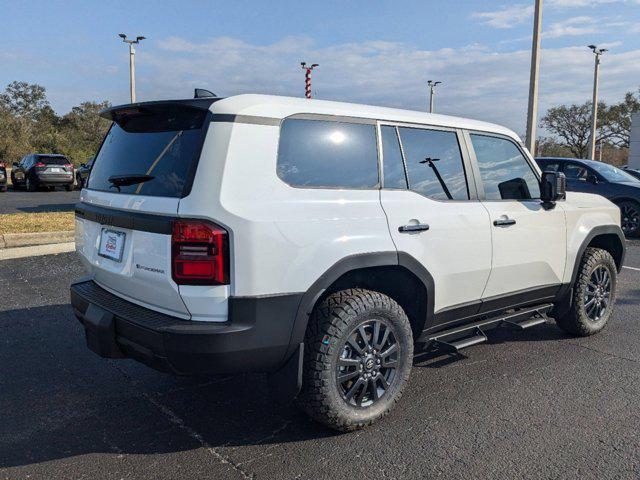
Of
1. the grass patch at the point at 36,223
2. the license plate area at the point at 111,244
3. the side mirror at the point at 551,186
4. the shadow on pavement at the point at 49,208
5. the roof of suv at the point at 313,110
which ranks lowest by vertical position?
the shadow on pavement at the point at 49,208

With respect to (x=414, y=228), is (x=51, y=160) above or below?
above

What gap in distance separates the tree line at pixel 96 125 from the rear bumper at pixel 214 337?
42785mm

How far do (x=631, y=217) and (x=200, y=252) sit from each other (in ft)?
36.2

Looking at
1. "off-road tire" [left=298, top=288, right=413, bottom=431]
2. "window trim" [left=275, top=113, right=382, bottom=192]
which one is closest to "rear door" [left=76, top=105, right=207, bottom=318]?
"window trim" [left=275, top=113, right=382, bottom=192]

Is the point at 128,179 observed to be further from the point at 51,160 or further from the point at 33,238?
the point at 51,160

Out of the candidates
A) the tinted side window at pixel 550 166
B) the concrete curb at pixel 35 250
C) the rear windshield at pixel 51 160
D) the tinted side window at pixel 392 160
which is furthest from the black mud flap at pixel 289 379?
the rear windshield at pixel 51 160

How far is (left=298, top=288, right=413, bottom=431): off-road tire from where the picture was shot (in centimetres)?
288

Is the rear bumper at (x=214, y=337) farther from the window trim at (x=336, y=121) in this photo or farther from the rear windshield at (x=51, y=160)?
the rear windshield at (x=51, y=160)

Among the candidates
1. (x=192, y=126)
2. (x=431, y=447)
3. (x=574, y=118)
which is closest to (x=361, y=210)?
(x=192, y=126)

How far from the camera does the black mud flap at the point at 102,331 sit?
2.91 m

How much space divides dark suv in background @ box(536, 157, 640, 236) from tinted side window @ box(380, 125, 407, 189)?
881 centimetres

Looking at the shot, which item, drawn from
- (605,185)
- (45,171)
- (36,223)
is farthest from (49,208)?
(605,185)

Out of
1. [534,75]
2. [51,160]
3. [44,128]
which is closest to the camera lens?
[534,75]

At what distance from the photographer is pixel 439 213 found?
3422mm
